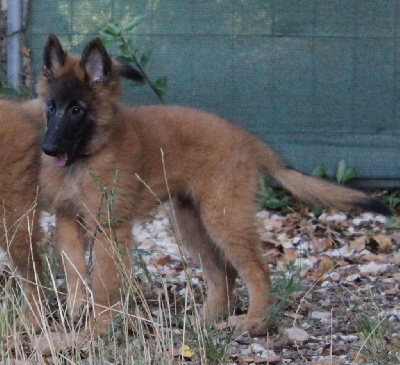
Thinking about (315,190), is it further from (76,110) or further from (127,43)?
(127,43)

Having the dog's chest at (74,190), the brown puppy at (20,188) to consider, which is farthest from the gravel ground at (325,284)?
the brown puppy at (20,188)

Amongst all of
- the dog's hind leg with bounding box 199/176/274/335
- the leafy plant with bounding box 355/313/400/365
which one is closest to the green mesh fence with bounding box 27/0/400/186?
the dog's hind leg with bounding box 199/176/274/335

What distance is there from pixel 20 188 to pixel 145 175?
72 centimetres

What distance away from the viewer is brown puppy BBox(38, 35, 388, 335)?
185 inches

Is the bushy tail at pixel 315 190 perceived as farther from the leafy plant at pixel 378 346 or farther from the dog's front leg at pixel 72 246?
the dog's front leg at pixel 72 246

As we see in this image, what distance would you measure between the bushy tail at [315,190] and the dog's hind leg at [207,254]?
0.52 m

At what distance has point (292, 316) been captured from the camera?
4.81 m

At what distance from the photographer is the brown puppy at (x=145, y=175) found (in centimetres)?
469

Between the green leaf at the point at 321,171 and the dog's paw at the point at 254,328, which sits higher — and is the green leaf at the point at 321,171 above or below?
above

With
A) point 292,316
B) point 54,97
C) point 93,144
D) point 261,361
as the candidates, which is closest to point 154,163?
point 93,144

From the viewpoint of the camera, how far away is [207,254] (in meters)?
5.31

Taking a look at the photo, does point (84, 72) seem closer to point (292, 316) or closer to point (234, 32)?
point (292, 316)

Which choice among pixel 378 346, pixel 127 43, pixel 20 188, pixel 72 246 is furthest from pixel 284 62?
pixel 378 346

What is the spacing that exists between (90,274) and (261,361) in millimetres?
1488
